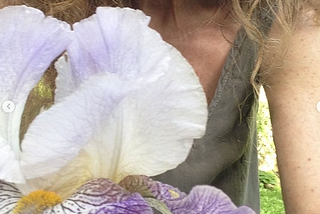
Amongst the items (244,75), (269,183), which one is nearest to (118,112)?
(244,75)

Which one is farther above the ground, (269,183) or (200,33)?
(200,33)

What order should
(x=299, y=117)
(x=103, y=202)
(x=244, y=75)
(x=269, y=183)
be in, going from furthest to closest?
(x=269, y=183)
(x=244, y=75)
(x=299, y=117)
(x=103, y=202)

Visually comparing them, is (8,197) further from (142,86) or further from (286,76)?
(286,76)

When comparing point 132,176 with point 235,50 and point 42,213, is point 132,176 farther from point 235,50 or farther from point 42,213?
point 235,50

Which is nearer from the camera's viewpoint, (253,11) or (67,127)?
(67,127)

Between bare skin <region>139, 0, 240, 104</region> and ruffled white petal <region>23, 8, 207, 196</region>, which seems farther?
bare skin <region>139, 0, 240, 104</region>

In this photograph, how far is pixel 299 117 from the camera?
0.72 metres

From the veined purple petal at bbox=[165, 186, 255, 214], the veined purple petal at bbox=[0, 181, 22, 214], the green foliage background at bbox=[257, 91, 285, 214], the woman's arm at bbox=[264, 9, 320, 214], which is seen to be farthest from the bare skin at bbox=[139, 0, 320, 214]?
the green foliage background at bbox=[257, 91, 285, 214]

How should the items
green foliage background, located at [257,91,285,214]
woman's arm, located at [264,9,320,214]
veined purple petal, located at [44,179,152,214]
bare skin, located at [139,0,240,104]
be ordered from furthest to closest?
green foliage background, located at [257,91,285,214] < bare skin, located at [139,0,240,104] < woman's arm, located at [264,9,320,214] < veined purple petal, located at [44,179,152,214]

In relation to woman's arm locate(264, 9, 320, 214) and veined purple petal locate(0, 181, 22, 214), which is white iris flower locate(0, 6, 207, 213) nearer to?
veined purple petal locate(0, 181, 22, 214)

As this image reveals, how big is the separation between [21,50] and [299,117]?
427 mm

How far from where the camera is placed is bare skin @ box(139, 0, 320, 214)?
2.26ft

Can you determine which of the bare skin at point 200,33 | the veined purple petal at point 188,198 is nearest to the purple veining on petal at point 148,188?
the veined purple petal at point 188,198

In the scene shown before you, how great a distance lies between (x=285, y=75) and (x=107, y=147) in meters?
0.42
